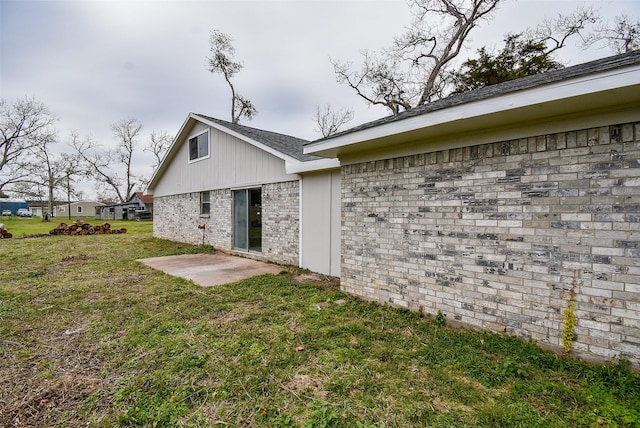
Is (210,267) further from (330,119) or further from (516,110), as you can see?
(330,119)

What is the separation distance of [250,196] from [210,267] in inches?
102

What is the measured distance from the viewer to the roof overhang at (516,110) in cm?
229

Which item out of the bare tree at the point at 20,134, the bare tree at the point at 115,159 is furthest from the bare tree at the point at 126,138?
the bare tree at the point at 20,134

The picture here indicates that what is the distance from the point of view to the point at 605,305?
254 cm

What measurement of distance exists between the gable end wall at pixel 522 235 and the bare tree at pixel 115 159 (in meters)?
40.3

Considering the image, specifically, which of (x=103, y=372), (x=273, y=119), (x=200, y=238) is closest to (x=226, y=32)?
(x=273, y=119)

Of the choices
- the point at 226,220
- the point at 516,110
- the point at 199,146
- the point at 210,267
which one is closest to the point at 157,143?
the point at 199,146

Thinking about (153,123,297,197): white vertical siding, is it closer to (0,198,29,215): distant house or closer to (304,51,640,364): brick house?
(304,51,640,364): brick house

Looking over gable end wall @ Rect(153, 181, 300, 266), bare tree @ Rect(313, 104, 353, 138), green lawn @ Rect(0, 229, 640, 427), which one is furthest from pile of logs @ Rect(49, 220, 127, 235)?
bare tree @ Rect(313, 104, 353, 138)

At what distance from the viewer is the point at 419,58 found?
15.2 meters

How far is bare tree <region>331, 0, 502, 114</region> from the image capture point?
13539 millimetres

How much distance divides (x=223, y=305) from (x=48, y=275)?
16.3ft

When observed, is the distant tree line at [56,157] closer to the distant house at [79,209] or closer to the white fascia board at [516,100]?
the distant house at [79,209]

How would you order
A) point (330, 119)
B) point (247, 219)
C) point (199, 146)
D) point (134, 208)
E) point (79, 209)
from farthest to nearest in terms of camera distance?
point (79, 209) → point (134, 208) → point (330, 119) → point (199, 146) → point (247, 219)
